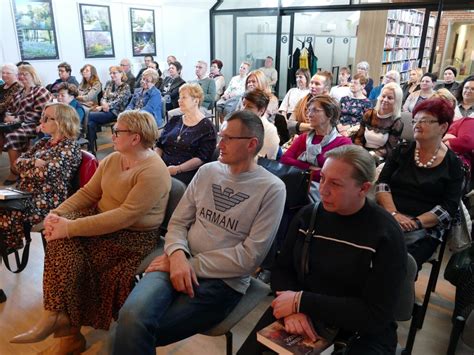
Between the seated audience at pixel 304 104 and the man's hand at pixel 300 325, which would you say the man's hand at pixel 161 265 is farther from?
the seated audience at pixel 304 104

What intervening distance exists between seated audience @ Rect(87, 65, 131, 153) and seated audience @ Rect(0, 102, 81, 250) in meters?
2.73

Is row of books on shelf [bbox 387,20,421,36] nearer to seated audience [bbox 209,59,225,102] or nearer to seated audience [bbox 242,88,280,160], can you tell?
seated audience [bbox 209,59,225,102]

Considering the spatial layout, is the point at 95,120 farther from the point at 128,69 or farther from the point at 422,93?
the point at 422,93

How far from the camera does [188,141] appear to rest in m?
2.87

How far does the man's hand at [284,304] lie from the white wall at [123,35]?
6545 millimetres

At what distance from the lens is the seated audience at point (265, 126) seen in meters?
2.70

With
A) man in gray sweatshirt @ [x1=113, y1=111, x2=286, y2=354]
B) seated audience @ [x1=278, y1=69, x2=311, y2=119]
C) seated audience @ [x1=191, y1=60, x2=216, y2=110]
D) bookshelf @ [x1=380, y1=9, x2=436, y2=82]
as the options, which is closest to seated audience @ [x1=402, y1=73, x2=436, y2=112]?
seated audience @ [x1=278, y1=69, x2=311, y2=119]

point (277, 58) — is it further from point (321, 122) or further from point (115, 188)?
point (115, 188)

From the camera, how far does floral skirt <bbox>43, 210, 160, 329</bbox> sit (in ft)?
5.60

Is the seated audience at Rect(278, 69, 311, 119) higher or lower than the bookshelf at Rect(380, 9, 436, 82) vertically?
lower

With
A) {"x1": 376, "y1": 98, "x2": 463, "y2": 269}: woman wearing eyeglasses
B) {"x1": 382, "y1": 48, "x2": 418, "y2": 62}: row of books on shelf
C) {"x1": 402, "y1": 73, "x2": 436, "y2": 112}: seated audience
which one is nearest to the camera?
{"x1": 376, "y1": 98, "x2": 463, "y2": 269}: woman wearing eyeglasses

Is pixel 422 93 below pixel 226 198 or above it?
above

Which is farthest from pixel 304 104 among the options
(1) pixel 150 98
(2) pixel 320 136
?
(1) pixel 150 98

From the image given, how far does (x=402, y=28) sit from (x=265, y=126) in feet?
21.2
